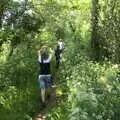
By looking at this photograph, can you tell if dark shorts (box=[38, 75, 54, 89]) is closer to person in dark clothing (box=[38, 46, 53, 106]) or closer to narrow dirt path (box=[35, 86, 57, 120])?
person in dark clothing (box=[38, 46, 53, 106])

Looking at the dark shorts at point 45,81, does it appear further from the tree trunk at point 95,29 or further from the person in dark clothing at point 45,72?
the tree trunk at point 95,29

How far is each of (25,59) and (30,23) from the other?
6.70 ft

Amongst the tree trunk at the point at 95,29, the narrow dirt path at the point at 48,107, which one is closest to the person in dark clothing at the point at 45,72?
the narrow dirt path at the point at 48,107

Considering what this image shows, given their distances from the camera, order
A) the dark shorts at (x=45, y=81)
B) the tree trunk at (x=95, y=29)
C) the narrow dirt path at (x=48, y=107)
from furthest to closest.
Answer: the tree trunk at (x=95, y=29) → the dark shorts at (x=45, y=81) → the narrow dirt path at (x=48, y=107)

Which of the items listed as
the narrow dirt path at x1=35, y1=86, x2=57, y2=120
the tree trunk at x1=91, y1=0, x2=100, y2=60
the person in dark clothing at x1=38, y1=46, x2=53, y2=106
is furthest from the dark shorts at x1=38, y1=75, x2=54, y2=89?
the tree trunk at x1=91, y1=0, x2=100, y2=60

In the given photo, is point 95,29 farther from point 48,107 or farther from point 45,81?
point 48,107

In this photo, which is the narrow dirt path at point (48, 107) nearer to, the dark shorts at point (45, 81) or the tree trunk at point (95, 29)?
the dark shorts at point (45, 81)

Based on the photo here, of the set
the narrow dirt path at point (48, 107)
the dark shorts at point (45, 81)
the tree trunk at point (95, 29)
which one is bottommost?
the narrow dirt path at point (48, 107)

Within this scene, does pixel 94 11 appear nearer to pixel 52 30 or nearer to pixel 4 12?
pixel 4 12

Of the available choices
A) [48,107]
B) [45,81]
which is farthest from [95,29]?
[48,107]

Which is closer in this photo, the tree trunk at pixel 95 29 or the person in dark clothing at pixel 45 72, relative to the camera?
the person in dark clothing at pixel 45 72

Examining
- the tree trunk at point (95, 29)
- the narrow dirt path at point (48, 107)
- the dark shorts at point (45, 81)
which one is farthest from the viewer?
the tree trunk at point (95, 29)

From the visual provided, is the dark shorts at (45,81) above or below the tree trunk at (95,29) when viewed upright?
below

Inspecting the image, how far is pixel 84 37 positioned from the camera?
22.2m
